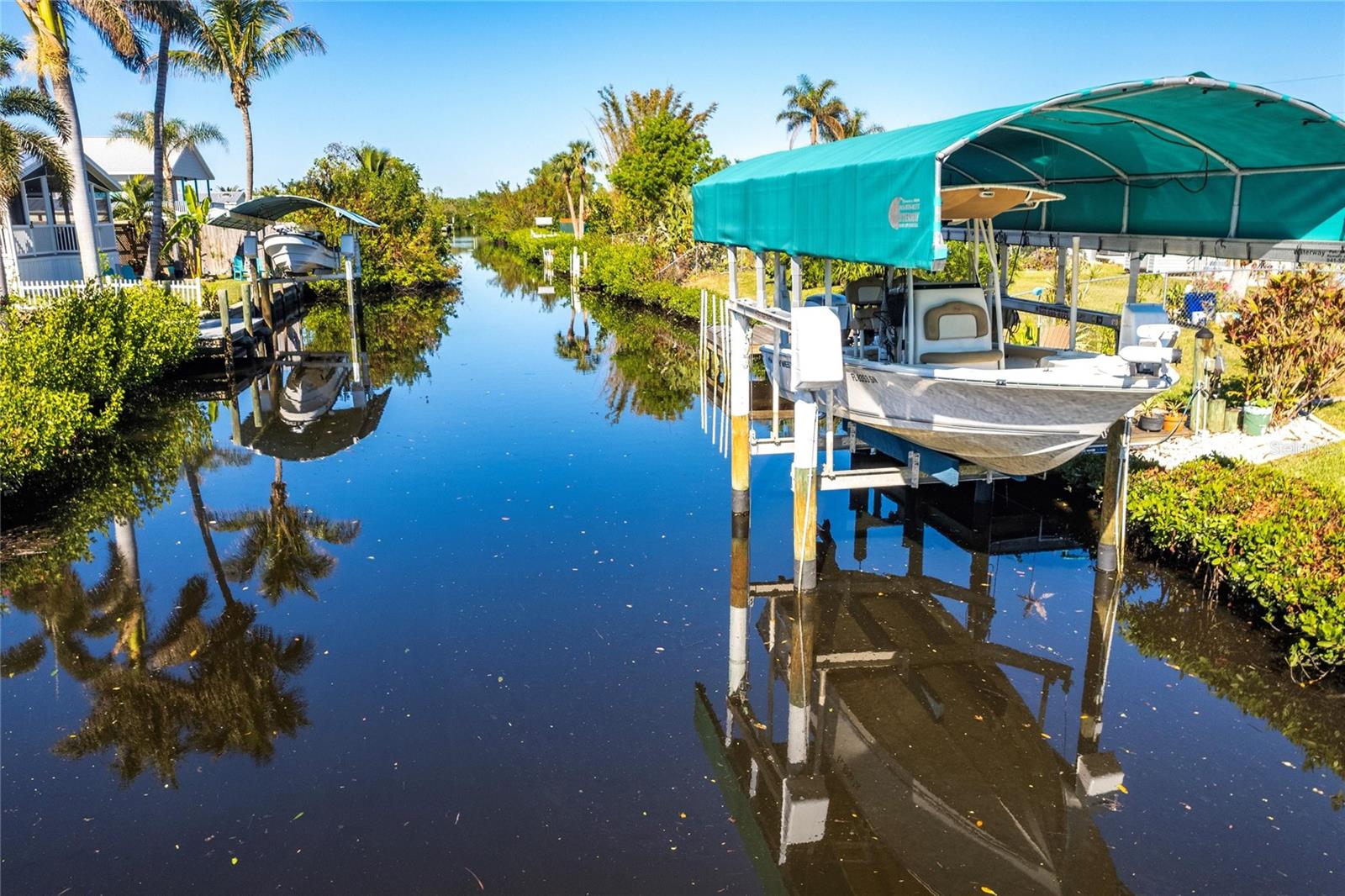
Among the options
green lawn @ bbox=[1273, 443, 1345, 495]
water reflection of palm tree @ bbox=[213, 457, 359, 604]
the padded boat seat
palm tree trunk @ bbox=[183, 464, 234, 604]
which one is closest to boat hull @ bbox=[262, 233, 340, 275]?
palm tree trunk @ bbox=[183, 464, 234, 604]

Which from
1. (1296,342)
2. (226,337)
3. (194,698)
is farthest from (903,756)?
(226,337)

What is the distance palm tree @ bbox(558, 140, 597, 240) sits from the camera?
219ft

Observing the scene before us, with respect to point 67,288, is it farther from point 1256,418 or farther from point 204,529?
point 1256,418

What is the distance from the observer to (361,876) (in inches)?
221

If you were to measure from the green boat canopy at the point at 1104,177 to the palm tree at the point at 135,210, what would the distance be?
31.6 meters

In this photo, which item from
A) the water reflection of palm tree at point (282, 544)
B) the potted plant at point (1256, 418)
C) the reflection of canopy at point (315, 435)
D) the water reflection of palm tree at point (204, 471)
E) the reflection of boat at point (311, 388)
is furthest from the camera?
the reflection of boat at point (311, 388)

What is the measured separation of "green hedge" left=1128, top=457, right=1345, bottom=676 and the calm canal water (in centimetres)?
39

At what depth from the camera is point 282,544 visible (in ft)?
36.5

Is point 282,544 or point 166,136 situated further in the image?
point 166,136

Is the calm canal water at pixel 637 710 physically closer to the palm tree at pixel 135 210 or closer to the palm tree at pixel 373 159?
the palm tree at pixel 135 210

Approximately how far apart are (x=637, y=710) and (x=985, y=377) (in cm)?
406

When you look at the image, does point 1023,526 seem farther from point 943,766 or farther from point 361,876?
point 361,876

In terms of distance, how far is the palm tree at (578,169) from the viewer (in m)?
66.8

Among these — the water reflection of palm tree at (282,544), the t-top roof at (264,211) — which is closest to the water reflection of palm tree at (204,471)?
the water reflection of palm tree at (282,544)
